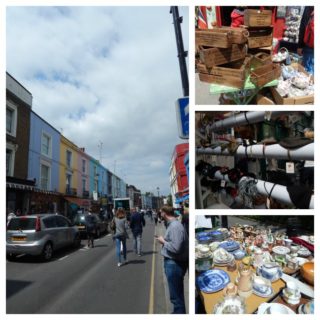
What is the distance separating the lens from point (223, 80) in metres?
2.18

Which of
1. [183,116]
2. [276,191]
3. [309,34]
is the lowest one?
[276,191]

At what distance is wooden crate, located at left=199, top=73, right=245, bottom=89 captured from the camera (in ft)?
6.93

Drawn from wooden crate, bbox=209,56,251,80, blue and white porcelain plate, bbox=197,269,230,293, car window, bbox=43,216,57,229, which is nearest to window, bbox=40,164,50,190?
car window, bbox=43,216,57,229

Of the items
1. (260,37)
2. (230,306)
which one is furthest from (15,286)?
(260,37)

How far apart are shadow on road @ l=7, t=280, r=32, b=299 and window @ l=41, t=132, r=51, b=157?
16073mm

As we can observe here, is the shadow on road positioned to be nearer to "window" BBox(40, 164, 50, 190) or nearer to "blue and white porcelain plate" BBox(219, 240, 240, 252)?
"blue and white porcelain plate" BBox(219, 240, 240, 252)

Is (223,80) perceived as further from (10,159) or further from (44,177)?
(44,177)

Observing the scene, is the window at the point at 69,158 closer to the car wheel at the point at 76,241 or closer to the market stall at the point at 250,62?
the car wheel at the point at 76,241

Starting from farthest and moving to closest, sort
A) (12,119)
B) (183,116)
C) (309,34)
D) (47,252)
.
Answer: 1. (12,119)
2. (47,252)
3. (183,116)
4. (309,34)

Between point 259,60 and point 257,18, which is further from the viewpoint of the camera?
point 257,18

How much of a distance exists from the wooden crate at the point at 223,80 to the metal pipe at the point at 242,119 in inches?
9.9

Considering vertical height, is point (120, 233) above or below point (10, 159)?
below

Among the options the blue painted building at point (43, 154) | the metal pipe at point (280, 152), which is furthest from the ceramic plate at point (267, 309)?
the blue painted building at point (43, 154)

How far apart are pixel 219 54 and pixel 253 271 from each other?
1800mm
